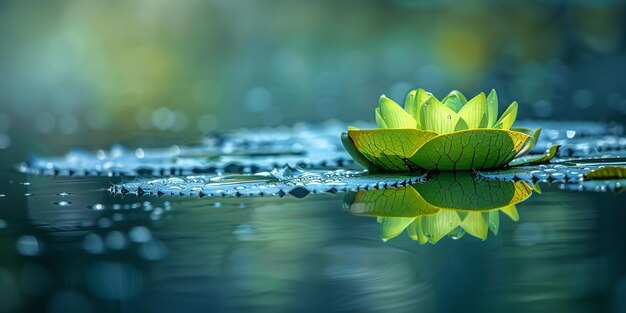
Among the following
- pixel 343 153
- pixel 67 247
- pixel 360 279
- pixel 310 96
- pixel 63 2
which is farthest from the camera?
pixel 63 2

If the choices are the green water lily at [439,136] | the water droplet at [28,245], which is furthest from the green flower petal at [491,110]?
the water droplet at [28,245]

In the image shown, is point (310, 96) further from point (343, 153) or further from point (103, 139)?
point (343, 153)

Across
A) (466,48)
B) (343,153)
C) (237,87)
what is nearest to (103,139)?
(343,153)

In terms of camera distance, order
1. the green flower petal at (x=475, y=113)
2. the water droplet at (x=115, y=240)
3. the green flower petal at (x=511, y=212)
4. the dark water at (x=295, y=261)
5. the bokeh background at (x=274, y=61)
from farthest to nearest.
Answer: the bokeh background at (x=274, y=61) < the green flower petal at (x=475, y=113) < the green flower petal at (x=511, y=212) < the water droplet at (x=115, y=240) < the dark water at (x=295, y=261)

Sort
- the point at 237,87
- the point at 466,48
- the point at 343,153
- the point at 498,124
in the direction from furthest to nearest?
the point at 466,48 < the point at 237,87 < the point at 343,153 < the point at 498,124

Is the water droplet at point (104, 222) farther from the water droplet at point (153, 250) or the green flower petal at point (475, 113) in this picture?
the green flower petal at point (475, 113)
